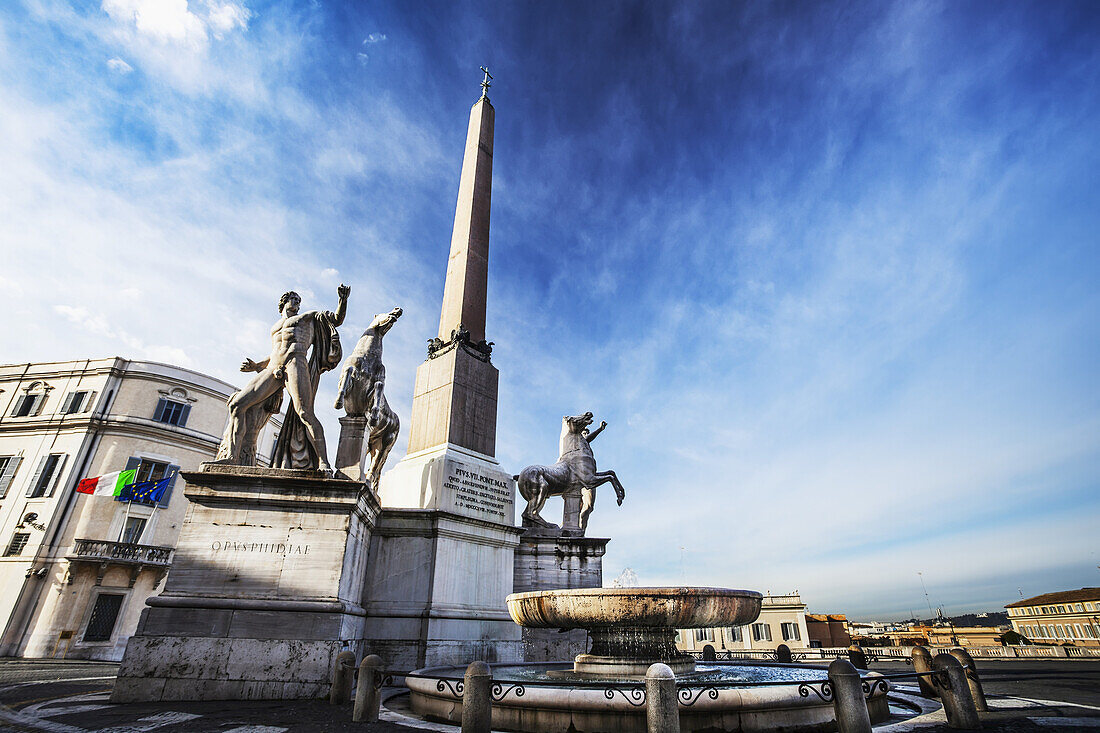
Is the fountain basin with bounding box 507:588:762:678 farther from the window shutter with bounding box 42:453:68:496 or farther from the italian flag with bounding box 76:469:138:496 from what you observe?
the window shutter with bounding box 42:453:68:496

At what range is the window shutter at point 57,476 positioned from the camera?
2480cm

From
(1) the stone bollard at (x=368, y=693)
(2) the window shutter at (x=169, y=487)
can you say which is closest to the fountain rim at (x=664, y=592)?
(1) the stone bollard at (x=368, y=693)

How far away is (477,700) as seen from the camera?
4.06 meters

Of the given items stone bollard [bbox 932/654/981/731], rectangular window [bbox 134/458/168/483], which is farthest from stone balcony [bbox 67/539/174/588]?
stone bollard [bbox 932/654/981/731]

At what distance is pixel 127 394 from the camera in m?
27.4

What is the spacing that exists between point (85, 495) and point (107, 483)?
115 centimetres

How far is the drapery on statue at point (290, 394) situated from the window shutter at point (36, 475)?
87.3ft

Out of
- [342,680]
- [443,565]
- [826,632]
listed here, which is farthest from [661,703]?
[826,632]

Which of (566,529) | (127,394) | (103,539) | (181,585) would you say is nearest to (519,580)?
(566,529)

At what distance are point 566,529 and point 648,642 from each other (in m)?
5.73

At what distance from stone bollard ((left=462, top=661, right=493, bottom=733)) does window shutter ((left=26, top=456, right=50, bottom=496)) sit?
31971 mm

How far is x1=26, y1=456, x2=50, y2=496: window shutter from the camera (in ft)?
82.0

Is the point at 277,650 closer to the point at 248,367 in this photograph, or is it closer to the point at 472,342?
the point at 248,367

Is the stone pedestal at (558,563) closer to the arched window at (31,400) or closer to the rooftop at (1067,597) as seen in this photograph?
the arched window at (31,400)
